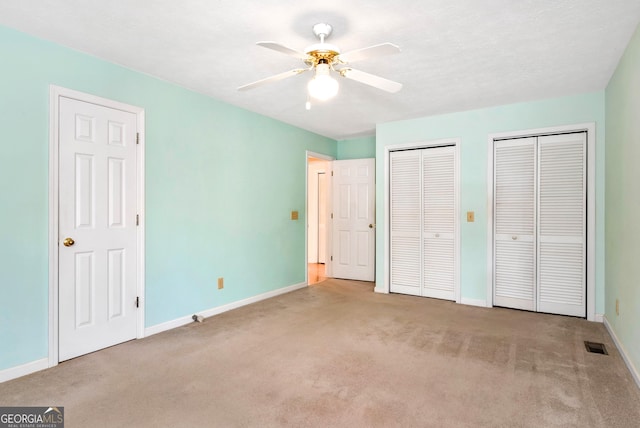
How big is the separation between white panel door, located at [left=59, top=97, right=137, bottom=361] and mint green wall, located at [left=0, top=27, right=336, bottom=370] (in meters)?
0.14

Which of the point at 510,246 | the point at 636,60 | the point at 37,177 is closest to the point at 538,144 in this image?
the point at 510,246

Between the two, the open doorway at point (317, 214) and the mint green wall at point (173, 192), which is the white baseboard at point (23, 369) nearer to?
the mint green wall at point (173, 192)

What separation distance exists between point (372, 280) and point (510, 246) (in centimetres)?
226

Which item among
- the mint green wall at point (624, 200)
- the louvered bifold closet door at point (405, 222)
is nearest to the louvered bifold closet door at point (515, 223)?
the mint green wall at point (624, 200)

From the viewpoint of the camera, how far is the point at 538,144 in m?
3.99

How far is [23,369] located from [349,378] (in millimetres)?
2281

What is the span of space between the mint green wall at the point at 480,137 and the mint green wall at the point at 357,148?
104cm

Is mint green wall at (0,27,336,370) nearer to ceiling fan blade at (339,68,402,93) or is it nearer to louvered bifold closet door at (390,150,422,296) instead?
louvered bifold closet door at (390,150,422,296)

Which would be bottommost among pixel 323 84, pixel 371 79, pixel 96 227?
pixel 96 227

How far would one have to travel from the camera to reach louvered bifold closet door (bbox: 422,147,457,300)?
452 centimetres

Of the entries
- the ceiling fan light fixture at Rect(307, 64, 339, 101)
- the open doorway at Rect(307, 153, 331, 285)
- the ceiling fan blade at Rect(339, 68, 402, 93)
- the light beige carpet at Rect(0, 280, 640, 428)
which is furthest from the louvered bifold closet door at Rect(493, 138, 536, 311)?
the open doorway at Rect(307, 153, 331, 285)

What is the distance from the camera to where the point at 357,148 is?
20.1 feet

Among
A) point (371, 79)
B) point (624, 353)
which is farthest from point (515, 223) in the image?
point (371, 79)

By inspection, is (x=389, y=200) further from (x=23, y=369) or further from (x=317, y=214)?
(x=23, y=369)
